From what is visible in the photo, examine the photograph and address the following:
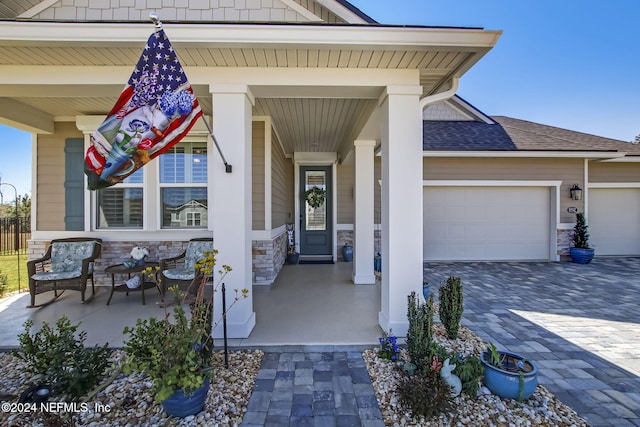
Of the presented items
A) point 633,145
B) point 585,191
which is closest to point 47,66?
point 585,191

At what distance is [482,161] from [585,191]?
9.41 ft

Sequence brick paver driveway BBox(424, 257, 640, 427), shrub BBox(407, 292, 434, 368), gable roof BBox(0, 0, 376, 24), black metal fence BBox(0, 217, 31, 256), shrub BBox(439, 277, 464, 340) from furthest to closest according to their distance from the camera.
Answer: black metal fence BBox(0, 217, 31, 256) → gable roof BBox(0, 0, 376, 24) → shrub BBox(439, 277, 464, 340) → shrub BBox(407, 292, 434, 368) → brick paver driveway BBox(424, 257, 640, 427)

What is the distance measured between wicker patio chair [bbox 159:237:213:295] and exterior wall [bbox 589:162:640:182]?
9804 millimetres

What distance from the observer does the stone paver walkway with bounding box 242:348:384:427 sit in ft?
6.32

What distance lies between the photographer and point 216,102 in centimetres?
300

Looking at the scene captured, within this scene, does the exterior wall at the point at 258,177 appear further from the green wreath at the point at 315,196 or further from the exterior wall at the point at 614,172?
the exterior wall at the point at 614,172

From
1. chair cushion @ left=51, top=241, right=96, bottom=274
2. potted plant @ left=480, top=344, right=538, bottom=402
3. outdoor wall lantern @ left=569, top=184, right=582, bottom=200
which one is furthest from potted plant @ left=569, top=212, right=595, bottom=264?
chair cushion @ left=51, top=241, right=96, bottom=274

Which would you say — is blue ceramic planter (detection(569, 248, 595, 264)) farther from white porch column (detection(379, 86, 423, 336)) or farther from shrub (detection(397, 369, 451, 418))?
shrub (detection(397, 369, 451, 418))

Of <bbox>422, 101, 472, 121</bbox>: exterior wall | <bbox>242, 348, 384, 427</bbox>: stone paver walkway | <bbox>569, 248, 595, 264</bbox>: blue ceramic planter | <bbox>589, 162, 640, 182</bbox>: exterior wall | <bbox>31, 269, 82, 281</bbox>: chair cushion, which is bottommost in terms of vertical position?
<bbox>242, 348, 384, 427</bbox>: stone paver walkway

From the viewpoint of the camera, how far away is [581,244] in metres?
7.24

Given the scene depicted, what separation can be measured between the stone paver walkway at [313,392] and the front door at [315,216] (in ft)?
17.0

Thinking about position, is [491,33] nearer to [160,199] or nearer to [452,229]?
[160,199]

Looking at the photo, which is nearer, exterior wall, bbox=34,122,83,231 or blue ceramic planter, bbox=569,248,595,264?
exterior wall, bbox=34,122,83,231

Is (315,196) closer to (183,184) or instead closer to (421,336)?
(183,184)
